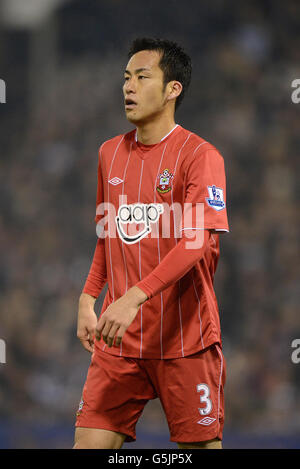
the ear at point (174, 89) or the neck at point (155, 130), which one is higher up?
the ear at point (174, 89)

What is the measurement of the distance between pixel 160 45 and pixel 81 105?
4.90 meters

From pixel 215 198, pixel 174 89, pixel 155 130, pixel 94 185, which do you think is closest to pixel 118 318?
pixel 215 198

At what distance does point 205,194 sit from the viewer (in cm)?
218

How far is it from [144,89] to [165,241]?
0.55 metres

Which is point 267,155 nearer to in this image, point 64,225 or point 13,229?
point 64,225

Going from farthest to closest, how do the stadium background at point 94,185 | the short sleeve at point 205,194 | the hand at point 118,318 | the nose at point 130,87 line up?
the stadium background at point 94,185
the nose at point 130,87
the short sleeve at point 205,194
the hand at point 118,318

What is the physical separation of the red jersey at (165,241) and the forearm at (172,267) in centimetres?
11

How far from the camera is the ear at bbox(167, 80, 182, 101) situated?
8.00 ft

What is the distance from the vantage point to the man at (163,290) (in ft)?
7.39

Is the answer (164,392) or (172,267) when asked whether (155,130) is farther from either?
(164,392)

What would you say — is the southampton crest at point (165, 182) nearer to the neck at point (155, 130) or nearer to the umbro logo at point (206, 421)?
the neck at point (155, 130)

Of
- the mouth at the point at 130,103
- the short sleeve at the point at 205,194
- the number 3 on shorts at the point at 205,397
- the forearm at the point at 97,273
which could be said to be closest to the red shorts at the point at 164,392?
the number 3 on shorts at the point at 205,397

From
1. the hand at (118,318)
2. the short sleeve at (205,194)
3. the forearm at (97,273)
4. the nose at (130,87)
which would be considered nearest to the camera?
the hand at (118,318)
